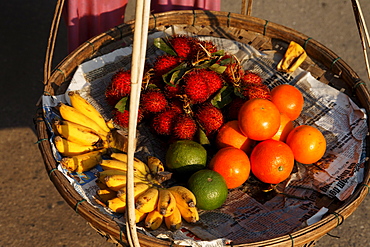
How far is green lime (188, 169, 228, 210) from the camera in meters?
1.13

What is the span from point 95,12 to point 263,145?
970 millimetres

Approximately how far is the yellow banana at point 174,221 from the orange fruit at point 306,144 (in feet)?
1.32

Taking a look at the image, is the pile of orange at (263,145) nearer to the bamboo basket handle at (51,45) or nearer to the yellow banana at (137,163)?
the yellow banana at (137,163)

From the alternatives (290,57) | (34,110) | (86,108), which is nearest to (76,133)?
(86,108)

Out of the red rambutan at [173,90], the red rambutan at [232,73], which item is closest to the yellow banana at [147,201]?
the red rambutan at [173,90]

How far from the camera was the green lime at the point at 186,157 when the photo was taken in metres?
1.21

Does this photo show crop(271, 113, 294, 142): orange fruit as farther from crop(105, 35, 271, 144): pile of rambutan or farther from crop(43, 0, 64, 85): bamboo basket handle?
crop(43, 0, 64, 85): bamboo basket handle

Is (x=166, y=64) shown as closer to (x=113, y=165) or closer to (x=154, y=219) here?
(x=113, y=165)

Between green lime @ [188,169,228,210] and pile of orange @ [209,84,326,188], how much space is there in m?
0.05

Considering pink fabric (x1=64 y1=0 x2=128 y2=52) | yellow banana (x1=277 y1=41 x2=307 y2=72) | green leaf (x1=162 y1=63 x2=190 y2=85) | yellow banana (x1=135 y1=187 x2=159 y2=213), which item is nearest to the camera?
yellow banana (x1=135 y1=187 x2=159 y2=213)

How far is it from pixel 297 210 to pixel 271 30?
713 millimetres

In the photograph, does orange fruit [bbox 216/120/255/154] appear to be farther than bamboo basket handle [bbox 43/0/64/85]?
No

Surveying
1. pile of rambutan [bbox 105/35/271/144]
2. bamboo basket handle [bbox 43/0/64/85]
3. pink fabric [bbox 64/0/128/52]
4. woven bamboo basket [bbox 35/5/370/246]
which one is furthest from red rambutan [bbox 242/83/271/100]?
pink fabric [bbox 64/0/128/52]

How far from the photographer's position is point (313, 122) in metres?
Result: 1.45
